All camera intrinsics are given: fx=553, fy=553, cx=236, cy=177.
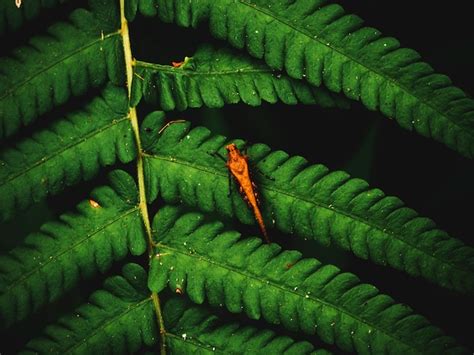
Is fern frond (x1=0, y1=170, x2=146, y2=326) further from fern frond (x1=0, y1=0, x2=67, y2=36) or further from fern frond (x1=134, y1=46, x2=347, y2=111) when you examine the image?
fern frond (x1=0, y1=0, x2=67, y2=36)

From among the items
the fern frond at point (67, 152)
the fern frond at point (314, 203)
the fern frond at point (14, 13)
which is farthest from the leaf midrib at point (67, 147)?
the fern frond at point (14, 13)

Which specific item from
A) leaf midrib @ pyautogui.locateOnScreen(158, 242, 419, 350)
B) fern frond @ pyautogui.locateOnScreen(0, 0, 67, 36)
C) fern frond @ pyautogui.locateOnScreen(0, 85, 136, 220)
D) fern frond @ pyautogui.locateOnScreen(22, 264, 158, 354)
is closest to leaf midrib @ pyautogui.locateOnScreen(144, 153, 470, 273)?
fern frond @ pyautogui.locateOnScreen(0, 85, 136, 220)

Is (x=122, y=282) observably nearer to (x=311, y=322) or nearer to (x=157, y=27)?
(x=311, y=322)

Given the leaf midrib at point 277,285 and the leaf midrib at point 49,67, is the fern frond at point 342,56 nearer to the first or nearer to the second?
the leaf midrib at point 49,67

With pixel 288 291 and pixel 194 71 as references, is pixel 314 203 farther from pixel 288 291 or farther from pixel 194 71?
pixel 194 71

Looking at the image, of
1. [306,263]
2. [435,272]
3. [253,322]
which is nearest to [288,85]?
[306,263]

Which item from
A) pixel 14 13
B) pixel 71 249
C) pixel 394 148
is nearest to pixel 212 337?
pixel 71 249
